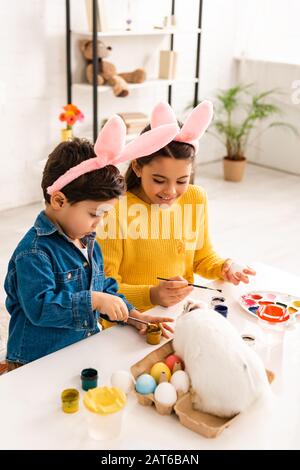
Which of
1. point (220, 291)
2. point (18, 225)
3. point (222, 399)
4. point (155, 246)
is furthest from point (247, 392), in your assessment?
point (18, 225)

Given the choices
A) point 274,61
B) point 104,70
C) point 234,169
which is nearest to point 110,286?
point 104,70

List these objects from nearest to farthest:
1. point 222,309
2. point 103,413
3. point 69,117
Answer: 1. point 103,413
2. point 222,309
3. point 69,117

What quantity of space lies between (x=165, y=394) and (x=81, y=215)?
1.50 ft

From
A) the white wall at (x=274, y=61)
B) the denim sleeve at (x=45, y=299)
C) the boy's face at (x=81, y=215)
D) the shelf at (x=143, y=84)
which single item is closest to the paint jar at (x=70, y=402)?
the denim sleeve at (x=45, y=299)

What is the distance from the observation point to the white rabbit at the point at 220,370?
1.12m

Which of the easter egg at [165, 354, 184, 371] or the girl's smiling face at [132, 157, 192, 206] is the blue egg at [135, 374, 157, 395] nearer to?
the easter egg at [165, 354, 184, 371]

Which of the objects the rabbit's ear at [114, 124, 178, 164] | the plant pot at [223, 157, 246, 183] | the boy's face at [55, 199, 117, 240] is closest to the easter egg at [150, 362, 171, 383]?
the boy's face at [55, 199, 117, 240]

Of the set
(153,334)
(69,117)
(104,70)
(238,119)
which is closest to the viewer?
(153,334)

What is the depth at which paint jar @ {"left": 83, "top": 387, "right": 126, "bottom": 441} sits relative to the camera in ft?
3.48

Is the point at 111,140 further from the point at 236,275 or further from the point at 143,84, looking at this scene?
the point at 143,84

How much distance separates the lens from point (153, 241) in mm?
1795

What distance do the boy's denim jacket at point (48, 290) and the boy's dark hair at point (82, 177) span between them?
10 centimetres
